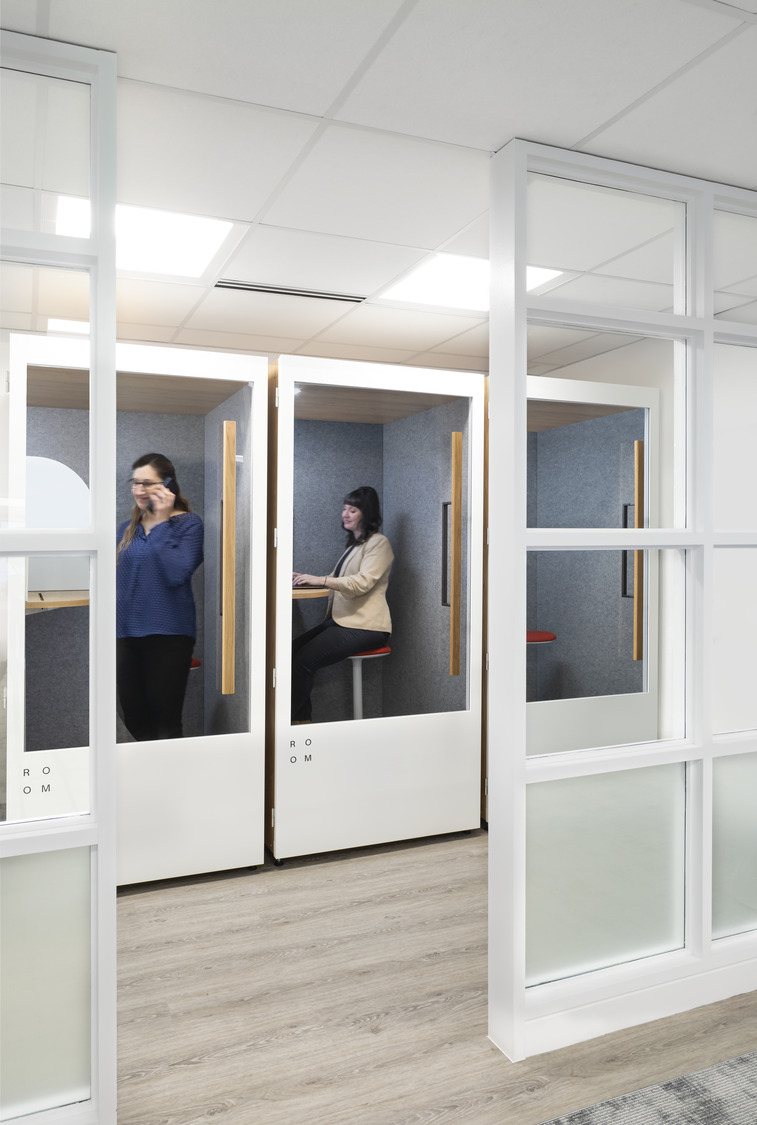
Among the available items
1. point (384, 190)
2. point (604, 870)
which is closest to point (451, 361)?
point (384, 190)

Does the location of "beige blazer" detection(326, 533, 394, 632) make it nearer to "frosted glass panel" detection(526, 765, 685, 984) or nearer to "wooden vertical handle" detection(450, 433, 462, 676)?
"wooden vertical handle" detection(450, 433, 462, 676)

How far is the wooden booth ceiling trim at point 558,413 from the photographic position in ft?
6.75

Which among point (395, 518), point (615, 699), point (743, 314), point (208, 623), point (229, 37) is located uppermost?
point (229, 37)

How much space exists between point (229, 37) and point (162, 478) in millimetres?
1676

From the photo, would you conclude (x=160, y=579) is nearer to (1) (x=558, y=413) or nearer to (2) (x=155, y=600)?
(2) (x=155, y=600)

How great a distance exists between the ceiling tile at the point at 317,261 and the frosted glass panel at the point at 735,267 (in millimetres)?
990

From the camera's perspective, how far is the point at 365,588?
3.34m

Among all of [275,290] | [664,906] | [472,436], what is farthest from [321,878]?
[275,290]

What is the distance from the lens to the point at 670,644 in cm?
227

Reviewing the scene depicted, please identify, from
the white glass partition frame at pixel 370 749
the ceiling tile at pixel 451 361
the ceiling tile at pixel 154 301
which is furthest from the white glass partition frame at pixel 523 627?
the ceiling tile at pixel 451 361

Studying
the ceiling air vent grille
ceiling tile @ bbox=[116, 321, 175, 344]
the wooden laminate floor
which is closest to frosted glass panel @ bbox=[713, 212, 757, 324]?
the ceiling air vent grille

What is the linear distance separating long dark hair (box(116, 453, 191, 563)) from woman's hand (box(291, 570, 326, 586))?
501 millimetres

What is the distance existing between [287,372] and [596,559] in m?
1.56

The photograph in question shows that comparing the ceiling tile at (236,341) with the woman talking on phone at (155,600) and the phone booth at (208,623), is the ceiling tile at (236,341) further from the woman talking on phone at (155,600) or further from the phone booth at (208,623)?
the woman talking on phone at (155,600)
